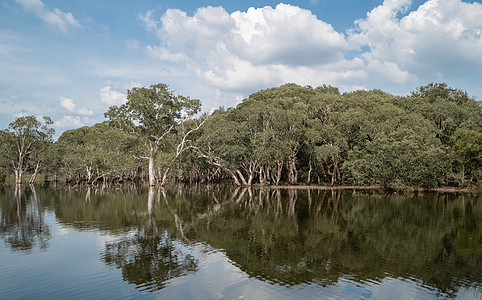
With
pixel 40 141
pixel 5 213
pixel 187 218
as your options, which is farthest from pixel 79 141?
pixel 187 218

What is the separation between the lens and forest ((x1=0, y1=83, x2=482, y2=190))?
44.5 metres

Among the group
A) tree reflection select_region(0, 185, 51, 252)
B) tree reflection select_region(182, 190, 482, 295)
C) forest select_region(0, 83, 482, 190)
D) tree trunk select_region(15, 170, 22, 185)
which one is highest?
forest select_region(0, 83, 482, 190)

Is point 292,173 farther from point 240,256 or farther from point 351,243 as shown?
point 240,256

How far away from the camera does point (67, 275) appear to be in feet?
38.2

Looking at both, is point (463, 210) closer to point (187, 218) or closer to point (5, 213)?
point (187, 218)

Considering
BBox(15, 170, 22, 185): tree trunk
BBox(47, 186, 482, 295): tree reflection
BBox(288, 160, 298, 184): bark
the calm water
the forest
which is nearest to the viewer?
the calm water

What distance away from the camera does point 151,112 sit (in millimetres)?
50219

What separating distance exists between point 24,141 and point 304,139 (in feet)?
176

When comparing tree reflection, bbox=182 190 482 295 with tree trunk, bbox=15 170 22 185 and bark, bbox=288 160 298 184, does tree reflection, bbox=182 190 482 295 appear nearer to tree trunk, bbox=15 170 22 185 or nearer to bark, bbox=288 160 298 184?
bark, bbox=288 160 298 184

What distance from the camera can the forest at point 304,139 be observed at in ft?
146

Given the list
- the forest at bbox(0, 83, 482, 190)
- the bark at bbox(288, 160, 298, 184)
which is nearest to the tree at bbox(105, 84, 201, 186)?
the forest at bbox(0, 83, 482, 190)

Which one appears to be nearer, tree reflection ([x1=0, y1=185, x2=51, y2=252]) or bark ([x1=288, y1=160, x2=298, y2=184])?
tree reflection ([x1=0, y1=185, x2=51, y2=252])

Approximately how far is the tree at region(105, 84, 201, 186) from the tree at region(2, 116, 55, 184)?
73.2ft

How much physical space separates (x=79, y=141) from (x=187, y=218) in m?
71.0
